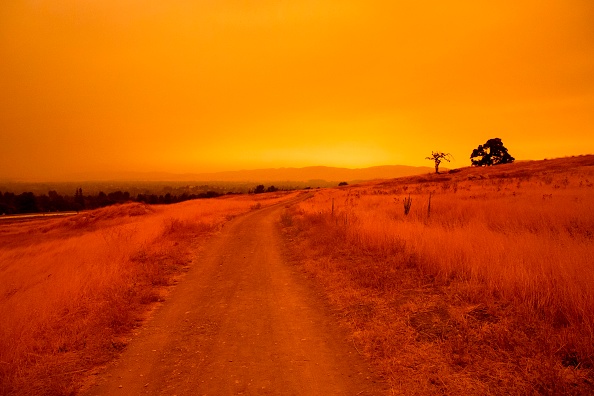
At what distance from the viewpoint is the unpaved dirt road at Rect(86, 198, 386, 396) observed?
173 inches

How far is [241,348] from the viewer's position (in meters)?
5.41

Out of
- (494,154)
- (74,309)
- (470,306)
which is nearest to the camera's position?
(470,306)

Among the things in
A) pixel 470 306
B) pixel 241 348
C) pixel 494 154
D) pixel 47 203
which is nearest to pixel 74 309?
pixel 241 348

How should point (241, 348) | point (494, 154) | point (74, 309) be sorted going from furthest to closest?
point (494, 154) → point (74, 309) → point (241, 348)

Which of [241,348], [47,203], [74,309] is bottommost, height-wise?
[241,348]

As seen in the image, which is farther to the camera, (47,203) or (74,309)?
(47,203)

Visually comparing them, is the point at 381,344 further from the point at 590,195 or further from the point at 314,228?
the point at 590,195

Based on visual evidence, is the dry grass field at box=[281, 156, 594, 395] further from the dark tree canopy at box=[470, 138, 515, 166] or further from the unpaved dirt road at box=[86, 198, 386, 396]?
the dark tree canopy at box=[470, 138, 515, 166]

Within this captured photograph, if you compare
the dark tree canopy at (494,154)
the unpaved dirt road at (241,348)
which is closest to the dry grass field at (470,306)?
the unpaved dirt road at (241,348)

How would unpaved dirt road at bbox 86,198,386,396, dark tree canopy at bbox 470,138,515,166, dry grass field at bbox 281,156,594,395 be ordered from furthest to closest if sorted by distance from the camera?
dark tree canopy at bbox 470,138,515,166, unpaved dirt road at bbox 86,198,386,396, dry grass field at bbox 281,156,594,395

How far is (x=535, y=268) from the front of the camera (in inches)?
263

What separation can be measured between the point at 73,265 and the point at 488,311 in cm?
1165

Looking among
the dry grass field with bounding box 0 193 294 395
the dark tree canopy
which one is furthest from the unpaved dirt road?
the dark tree canopy

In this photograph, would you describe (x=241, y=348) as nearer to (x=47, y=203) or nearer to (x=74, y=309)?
(x=74, y=309)
